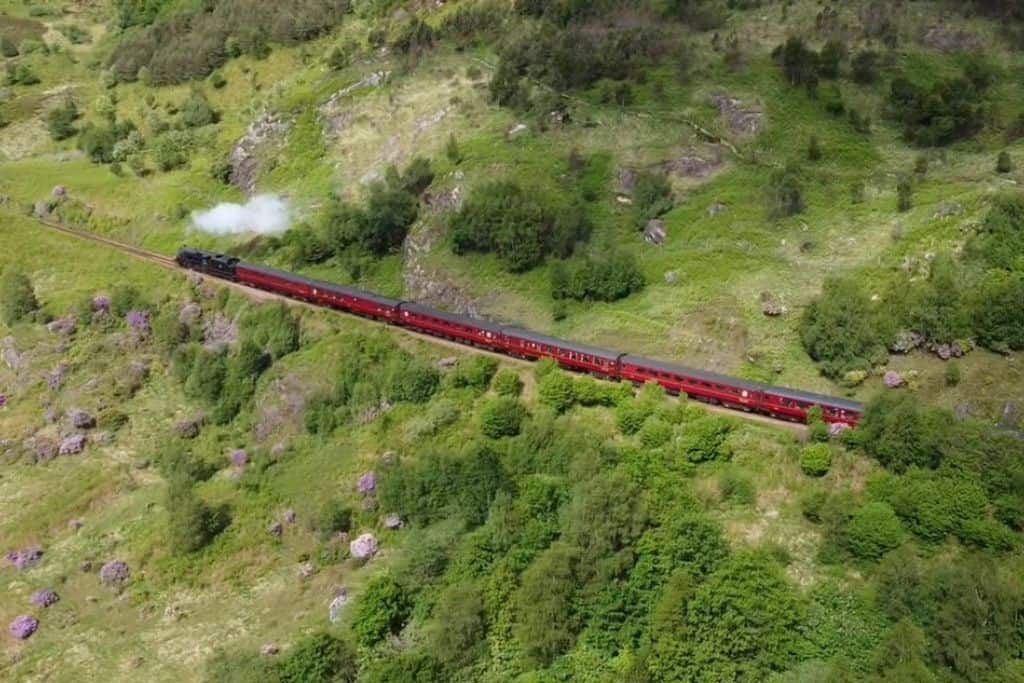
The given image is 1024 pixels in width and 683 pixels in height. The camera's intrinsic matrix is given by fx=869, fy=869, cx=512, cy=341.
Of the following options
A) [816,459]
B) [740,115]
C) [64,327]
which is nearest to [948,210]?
[740,115]

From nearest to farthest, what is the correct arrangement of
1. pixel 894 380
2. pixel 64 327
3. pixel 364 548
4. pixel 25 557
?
pixel 894 380 → pixel 364 548 → pixel 25 557 → pixel 64 327

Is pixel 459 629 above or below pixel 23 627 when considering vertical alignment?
above

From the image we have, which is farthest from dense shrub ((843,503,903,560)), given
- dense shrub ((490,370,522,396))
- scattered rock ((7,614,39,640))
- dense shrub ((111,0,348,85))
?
dense shrub ((111,0,348,85))

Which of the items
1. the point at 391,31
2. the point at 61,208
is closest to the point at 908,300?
the point at 391,31

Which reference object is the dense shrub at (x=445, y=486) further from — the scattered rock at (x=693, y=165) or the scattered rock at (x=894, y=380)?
the scattered rock at (x=693, y=165)

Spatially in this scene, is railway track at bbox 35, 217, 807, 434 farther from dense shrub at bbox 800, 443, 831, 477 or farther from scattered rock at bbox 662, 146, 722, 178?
scattered rock at bbox 662, 146, 722, 178

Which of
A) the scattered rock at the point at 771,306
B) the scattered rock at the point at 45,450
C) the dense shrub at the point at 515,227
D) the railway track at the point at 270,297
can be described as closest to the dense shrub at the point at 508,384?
the railway track at the point at 270,297

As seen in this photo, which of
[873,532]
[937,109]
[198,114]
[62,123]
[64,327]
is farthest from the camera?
[62,123]

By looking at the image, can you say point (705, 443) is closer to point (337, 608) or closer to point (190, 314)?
point (337, 608)
